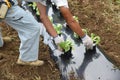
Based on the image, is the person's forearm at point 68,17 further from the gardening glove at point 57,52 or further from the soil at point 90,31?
the soil at point 90,31

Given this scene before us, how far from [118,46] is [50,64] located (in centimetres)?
98

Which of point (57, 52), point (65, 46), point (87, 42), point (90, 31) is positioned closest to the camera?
point (87, 42)

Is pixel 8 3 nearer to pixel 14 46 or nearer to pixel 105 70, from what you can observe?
pixel 14 46

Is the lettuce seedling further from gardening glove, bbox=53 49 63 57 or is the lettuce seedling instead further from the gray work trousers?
the gray work trousers

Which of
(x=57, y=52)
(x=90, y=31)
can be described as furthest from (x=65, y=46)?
(x=90, y=31)

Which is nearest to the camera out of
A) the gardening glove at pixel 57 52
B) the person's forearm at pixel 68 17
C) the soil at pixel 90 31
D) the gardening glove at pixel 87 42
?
the person's forearm at pixel 68 17

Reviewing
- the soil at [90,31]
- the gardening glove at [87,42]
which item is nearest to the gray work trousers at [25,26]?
the soil at [90,31]

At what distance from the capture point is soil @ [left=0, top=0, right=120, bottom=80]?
12.9 feet

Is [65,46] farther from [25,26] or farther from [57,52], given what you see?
[25,26]

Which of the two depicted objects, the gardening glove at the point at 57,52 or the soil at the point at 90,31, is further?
the gardening glove at the point at 57,52

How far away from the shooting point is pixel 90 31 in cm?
482

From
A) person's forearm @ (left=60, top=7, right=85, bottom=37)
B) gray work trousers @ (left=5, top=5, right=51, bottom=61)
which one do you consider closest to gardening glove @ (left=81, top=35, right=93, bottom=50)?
person's forearm @ (left=60, top=7, right=85, bottom=37)

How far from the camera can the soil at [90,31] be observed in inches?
155

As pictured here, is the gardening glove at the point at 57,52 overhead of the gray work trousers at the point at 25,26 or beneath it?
beneath
